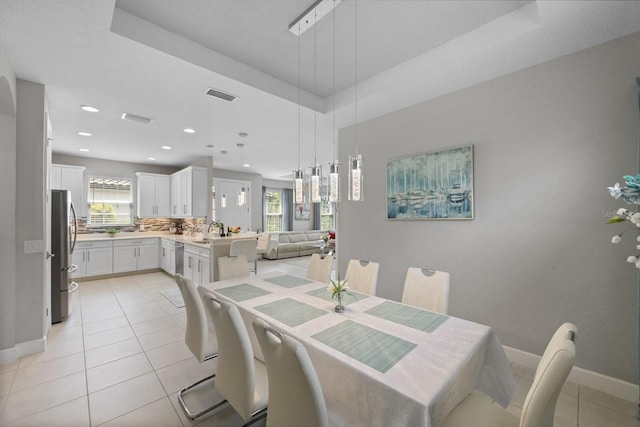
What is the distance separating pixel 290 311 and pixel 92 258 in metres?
5.76

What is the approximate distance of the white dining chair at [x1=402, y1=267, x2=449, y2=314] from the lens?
84.8 inches

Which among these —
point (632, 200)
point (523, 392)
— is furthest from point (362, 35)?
point (523, 392)

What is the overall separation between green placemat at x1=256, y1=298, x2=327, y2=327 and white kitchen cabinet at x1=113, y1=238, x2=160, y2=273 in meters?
5.49

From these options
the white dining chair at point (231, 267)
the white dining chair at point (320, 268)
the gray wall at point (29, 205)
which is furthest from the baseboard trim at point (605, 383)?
the gray wall at point (29, 205)

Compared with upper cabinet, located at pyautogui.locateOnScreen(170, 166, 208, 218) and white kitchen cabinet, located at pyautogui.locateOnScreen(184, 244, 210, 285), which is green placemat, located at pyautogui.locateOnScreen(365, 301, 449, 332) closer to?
white kitchen cabinet, located at pyautogui.locateOnScreen(184, 244, 210, 285)

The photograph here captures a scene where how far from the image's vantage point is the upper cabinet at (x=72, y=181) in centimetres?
543

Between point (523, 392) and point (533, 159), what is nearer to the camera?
point (523, 392)

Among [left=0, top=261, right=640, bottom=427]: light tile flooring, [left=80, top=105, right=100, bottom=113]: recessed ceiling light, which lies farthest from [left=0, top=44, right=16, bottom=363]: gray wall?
[left=80, top=105, right=100, bottom=113]: recessed ceiling light

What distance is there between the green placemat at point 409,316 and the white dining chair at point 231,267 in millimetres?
1726

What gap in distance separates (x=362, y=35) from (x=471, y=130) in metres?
1.44

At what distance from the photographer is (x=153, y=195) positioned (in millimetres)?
6801

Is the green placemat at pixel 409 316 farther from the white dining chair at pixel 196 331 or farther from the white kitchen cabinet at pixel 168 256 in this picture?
the white kitchen cabinet at pixel 168 256

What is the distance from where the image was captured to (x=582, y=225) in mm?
2211

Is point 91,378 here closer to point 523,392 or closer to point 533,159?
point 523,392
